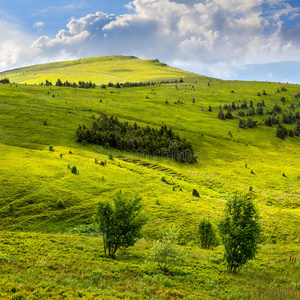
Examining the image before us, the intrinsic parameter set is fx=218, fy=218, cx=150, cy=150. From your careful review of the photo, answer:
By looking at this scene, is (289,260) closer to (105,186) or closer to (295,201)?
(105,186)

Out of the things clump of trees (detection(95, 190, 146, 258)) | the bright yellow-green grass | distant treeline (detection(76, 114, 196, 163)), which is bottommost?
the bright yellow-green grass

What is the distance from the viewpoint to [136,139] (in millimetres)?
98438

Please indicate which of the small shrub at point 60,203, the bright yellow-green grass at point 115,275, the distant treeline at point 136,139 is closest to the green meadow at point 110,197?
the bright yellow-green grass at point 115,275

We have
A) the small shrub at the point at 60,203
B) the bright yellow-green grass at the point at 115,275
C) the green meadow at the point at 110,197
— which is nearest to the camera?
the bright yellow-green grass at the point at 115,275

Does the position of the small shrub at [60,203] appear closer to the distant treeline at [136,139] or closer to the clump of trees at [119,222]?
the clump of trees at [119,222]

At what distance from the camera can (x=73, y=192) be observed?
147 ft

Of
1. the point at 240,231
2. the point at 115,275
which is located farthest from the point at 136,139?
the point at 115,275

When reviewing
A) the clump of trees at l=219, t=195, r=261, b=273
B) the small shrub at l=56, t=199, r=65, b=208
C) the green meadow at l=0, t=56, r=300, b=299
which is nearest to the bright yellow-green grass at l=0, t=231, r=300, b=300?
the green meadow at l=0, t=56, r=300, b=299

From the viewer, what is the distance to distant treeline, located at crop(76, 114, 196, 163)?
93.8m

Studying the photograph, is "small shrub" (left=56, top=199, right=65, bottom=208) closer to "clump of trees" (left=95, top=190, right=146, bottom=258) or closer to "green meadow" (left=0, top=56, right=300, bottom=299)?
"green meadow" (left=0, top=56, right=300, bottom=299)

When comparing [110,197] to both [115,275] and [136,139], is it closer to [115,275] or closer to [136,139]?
[115,275]

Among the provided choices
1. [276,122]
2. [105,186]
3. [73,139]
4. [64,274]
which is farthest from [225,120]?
[64,274]

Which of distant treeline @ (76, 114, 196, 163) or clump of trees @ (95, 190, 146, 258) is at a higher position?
distant treeline @ (76, 114, 196, 163)

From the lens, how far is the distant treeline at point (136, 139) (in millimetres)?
93812
